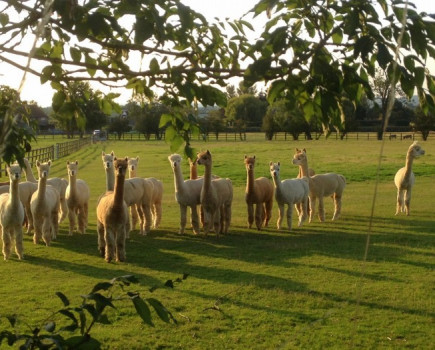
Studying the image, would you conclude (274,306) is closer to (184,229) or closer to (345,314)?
(345,314)

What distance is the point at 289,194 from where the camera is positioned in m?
13.8

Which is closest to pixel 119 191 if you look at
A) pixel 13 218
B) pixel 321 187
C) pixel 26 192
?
pixel 13 218

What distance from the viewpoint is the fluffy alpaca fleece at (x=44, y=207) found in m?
11.5

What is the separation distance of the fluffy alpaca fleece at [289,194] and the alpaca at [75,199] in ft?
13.6

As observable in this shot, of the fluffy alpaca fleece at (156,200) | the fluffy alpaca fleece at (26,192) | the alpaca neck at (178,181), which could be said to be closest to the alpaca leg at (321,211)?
the alpaca neck at (178,181)

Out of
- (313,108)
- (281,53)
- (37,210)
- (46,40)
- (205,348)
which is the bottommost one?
(205,348)

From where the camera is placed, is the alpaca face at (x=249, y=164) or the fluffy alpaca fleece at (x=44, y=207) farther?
the alpaca face at (x=249, y=164)

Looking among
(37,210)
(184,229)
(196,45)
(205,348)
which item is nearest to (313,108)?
(196,45)

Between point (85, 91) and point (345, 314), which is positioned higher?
point (85, 91)

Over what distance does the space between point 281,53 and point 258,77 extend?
0.53ft

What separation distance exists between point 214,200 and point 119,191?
3.14 m

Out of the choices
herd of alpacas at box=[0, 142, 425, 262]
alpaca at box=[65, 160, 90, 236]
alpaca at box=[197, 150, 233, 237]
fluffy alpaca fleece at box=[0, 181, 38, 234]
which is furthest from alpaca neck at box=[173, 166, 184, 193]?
fluffy alpaca fleece at box=[0, 181, 38, 234]

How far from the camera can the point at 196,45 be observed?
3205mm

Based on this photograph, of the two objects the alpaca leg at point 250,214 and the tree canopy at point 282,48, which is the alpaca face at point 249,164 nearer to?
the alpaca leg at point 250,214
